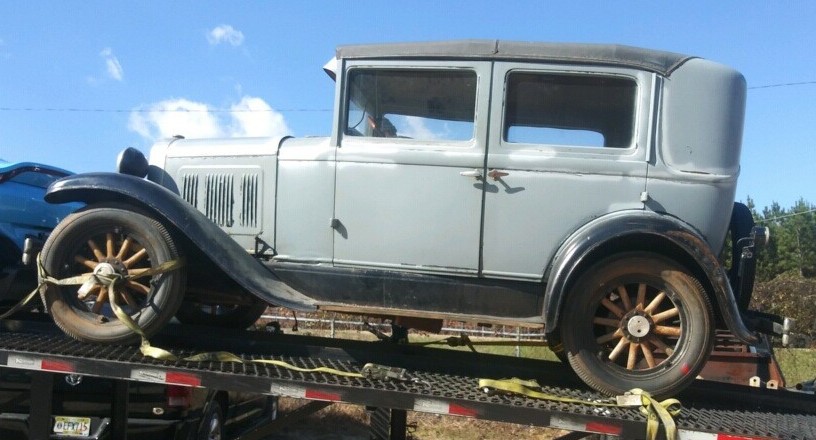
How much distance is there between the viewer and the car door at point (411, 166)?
3688 mm

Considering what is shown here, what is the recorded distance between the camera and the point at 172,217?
12.0ft

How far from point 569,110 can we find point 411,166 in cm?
92

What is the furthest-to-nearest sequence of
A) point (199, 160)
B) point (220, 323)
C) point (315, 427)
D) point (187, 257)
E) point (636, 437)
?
1. point (315, 427)
2. point (220, 323)
3. point (199, 160)
4. point (187, 257)
5. point (636, 437)

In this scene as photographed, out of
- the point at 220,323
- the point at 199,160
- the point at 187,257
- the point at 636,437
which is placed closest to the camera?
the point at 636,437

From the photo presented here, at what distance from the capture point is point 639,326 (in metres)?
3.48

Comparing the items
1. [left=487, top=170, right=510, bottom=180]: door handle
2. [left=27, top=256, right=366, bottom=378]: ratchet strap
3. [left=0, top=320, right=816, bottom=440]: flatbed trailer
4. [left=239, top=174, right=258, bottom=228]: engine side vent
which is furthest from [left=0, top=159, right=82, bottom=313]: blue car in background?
[left=487, top=170, right=510, bottom=180]: door handle

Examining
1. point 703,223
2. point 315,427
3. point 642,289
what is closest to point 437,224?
point 642,289

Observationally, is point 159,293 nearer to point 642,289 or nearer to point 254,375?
point 254,375

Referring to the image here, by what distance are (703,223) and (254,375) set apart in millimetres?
2410

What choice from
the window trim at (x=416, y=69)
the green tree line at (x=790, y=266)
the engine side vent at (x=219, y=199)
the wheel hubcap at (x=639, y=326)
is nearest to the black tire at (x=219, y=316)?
the engine side vent at (x=219, y=199)

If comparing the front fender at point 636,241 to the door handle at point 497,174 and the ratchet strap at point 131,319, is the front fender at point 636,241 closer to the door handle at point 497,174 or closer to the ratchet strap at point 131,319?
the door handle at point 497,174

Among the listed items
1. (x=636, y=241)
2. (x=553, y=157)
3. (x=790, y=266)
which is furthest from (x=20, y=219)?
(x=790, y=266)

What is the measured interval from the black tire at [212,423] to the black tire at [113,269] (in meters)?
1.19

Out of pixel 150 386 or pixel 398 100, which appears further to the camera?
pixel 150 386
